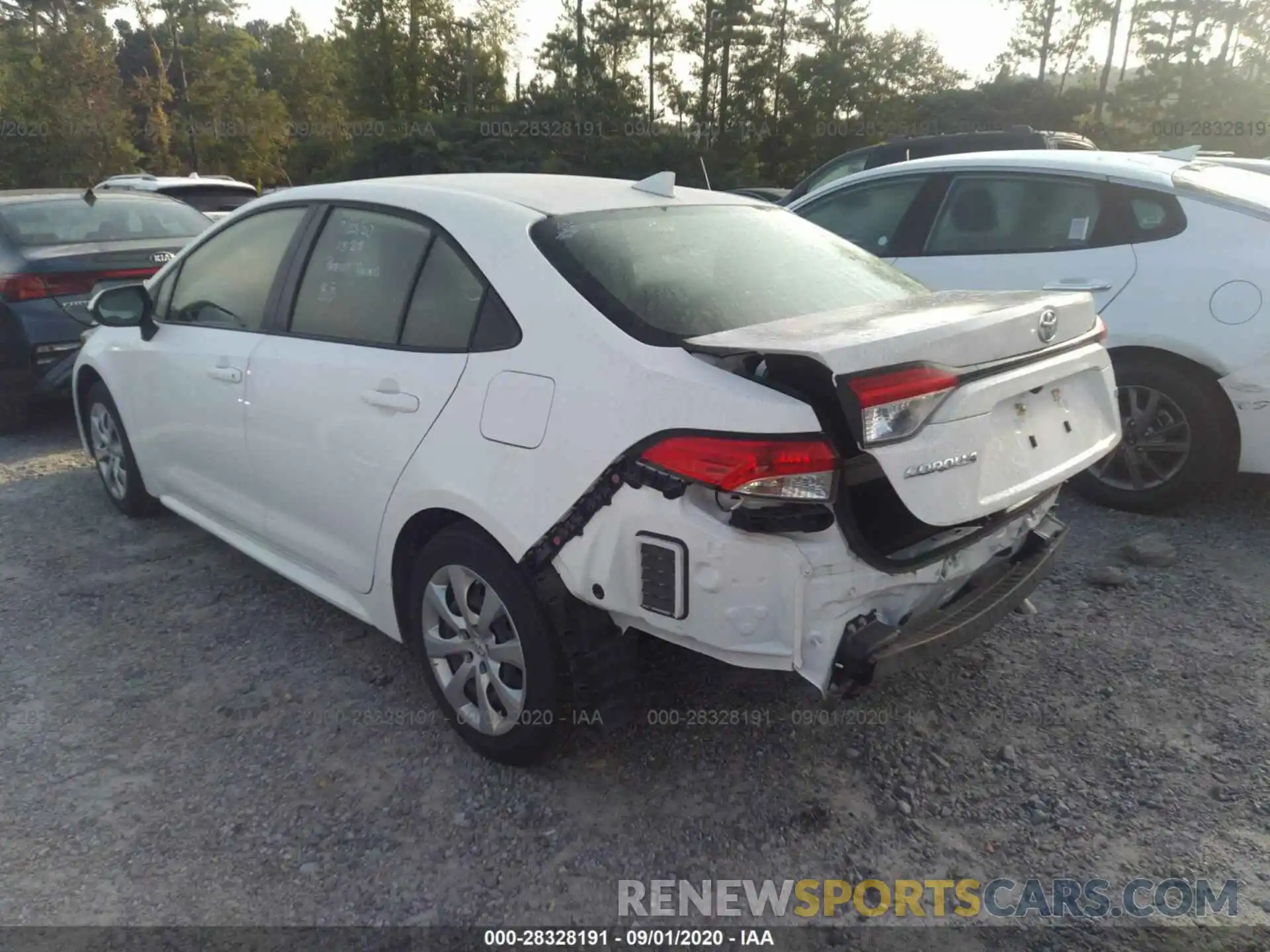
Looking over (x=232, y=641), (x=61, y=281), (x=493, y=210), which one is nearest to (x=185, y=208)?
(x=61, y=281)

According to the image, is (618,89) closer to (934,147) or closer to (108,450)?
(934,147)

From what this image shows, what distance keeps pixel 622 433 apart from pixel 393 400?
2.90ft

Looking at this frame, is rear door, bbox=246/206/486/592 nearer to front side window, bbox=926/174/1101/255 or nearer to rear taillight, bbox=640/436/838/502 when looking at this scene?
rear taillight, bbox=640/436/838/502

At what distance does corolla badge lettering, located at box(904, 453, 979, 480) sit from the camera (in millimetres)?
2182

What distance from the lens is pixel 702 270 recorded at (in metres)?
2.79

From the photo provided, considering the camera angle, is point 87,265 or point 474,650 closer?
point 474,650

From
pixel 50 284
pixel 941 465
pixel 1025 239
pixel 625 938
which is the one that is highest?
pixel 1025 239

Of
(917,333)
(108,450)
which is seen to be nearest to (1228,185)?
(917,333)

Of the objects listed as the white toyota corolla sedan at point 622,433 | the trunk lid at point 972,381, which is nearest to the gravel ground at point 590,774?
the white toyota corolla sedan at point 622,433

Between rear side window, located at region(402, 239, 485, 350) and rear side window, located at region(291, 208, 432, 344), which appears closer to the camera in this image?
rear side window, located at region(402, 239, 485, 350)

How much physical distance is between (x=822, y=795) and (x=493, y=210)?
194cm

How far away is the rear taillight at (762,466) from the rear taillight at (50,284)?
5601mm

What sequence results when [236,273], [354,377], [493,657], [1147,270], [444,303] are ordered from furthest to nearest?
[1147,270]
[236,273]
[354,377]
[444,303]
[493,657]

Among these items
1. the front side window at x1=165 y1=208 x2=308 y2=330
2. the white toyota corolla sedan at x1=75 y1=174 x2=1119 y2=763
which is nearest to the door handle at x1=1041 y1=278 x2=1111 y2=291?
the white toyota corolla sedan at x1=75 y1=174 x2=1119 y2=763
